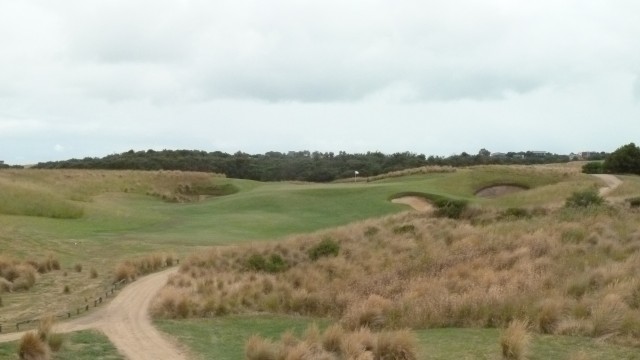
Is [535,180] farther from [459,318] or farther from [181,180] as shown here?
[459,318]

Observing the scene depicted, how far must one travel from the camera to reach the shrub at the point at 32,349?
1102cm

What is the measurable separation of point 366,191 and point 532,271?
31.9 metres

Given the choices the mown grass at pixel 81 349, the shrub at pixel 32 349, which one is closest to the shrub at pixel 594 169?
the mown grass at pixel 81 349

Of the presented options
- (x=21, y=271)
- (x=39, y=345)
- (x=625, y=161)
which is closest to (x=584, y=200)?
(x=21, y=271)

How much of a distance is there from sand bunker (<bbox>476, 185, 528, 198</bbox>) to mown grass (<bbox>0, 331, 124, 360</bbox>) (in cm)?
4066

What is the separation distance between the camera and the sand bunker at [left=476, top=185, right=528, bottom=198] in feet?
166

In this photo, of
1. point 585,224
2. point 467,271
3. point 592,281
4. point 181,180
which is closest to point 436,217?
point 585,224

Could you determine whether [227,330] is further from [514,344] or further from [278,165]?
[278,165]

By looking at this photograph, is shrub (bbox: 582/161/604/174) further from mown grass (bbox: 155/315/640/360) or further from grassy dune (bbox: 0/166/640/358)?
mown grass (bbox: 155/315/640/360)

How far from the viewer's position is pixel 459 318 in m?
13.1

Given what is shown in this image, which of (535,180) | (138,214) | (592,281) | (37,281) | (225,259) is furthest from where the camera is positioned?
(535,180)

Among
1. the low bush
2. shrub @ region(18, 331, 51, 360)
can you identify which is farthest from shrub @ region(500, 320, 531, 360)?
the low bush

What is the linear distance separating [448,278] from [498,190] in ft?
119

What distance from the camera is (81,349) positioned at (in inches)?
482
